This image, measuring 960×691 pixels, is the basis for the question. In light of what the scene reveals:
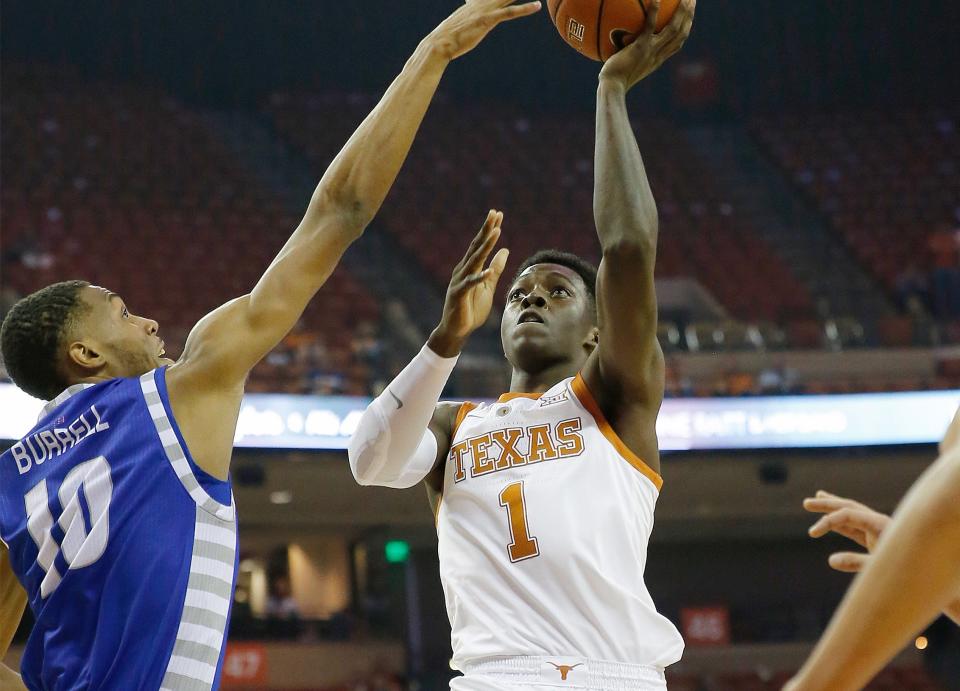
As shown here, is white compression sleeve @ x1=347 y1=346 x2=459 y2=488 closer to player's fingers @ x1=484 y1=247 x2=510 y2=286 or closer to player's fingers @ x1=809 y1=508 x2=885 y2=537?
player's fingers @ x1=484 y1=247 x2=510 y2=286

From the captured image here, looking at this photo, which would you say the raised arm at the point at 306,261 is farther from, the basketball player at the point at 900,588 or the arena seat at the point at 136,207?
the arena seat at the point at 136,207

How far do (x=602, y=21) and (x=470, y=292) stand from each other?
3.05 feet

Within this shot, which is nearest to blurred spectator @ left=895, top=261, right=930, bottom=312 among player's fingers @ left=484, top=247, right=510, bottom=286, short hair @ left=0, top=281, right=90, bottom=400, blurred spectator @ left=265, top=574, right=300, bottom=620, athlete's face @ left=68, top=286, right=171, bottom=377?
blurred spectator @ left=265, top=574, right=300, bottom=620

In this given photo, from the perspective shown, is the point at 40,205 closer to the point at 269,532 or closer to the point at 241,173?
the point at 241,173

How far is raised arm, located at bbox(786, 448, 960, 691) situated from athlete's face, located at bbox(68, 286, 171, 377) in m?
1.94

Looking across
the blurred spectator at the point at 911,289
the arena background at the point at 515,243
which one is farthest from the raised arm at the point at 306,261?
the blurred spectator at the point at 911,289

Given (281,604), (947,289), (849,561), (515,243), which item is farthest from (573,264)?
(515,243)

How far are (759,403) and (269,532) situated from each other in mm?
7500

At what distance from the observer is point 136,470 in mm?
2375

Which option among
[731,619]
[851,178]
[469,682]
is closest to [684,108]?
[851,178]

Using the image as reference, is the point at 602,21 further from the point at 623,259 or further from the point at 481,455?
the point at 481,455

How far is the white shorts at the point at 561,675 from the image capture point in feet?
8.66

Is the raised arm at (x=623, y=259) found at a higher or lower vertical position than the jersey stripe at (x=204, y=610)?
higher

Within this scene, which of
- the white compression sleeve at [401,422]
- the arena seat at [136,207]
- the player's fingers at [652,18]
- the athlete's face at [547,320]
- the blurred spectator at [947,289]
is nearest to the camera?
the white compression sleeve at [401,422]
